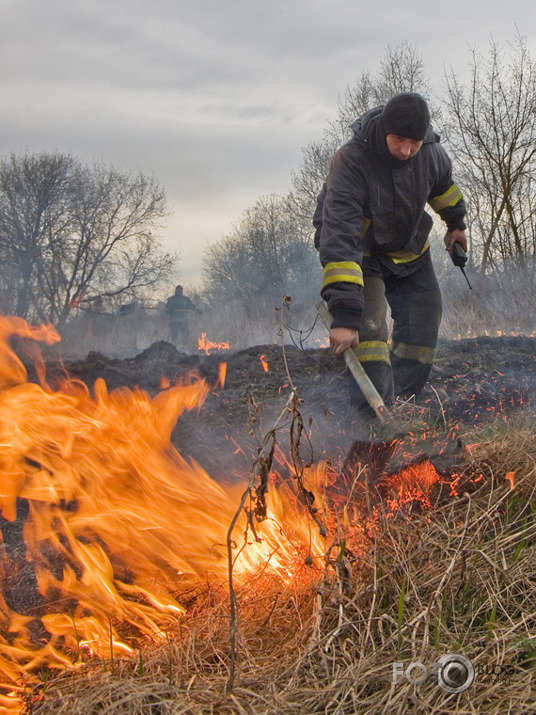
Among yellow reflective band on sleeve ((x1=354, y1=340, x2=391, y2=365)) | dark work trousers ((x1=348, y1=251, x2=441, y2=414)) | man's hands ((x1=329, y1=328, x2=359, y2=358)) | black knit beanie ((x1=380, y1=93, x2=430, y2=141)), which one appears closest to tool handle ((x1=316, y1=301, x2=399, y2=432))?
man's hands ((x1=329, y1=328, x2=359, y2=358))

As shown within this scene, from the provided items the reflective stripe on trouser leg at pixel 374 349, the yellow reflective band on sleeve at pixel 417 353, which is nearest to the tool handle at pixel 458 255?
the yellow reflective band on sleeve at pixel 417 353

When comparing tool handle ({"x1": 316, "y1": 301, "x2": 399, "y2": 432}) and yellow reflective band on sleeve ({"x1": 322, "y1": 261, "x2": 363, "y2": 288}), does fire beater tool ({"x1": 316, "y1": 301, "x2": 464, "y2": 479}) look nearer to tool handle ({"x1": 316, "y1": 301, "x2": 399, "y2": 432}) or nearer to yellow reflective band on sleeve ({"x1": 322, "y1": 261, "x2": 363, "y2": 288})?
tool handle ({"x1": 316, "y1": 301, "x2": 399, "y2": 432})

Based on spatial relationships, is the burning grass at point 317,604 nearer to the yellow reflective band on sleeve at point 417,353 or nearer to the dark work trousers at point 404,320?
the dark work trousers at point 404,320

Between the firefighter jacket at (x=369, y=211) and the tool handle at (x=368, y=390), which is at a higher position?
the firefighter jacket at (x=369, y=211)

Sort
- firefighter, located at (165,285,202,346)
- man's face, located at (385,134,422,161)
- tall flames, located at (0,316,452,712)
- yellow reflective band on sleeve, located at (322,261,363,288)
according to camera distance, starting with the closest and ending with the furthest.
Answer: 1. tall flames, located at (0,316,452,712)
2. yellow reflective band on sleeve, located at (322,261,363,288)
3. man's face, located at (385,134,422,161)
4. firefighter, located at (165,285,202,346)

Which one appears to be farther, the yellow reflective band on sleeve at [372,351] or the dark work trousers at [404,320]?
the dark work trousers at [404,320]

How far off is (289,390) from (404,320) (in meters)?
2.09

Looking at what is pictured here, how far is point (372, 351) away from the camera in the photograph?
13.0ft

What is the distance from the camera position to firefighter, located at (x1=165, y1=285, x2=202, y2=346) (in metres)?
18.9

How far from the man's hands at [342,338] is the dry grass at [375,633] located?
1.35 meters

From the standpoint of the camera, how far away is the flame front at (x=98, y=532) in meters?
2.27

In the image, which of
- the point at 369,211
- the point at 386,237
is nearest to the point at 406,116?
the point at 369,211

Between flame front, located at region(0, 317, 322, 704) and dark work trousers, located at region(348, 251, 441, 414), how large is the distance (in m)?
1.61

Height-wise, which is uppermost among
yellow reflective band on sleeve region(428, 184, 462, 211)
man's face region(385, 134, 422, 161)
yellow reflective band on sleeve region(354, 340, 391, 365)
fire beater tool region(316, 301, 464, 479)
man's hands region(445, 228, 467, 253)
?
man's face region(385, 134, 422, 161)
